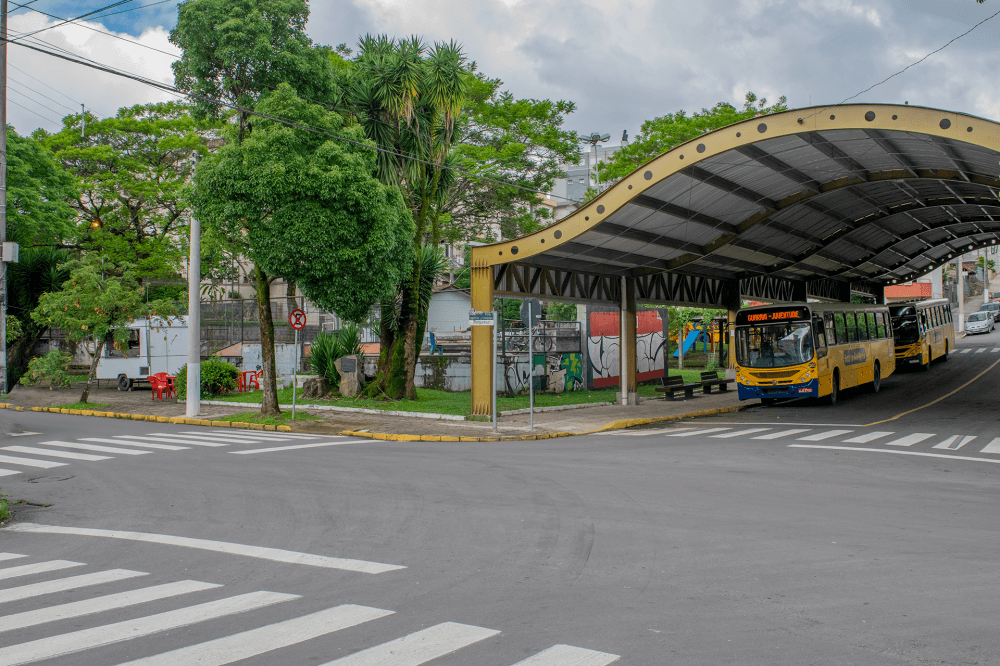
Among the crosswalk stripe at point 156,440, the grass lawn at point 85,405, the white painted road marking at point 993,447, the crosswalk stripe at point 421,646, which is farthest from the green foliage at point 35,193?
the white painted road marking at point 993,447

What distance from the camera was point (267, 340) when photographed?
20.9 meters

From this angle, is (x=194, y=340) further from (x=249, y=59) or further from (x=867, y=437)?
(x=867, y=437)

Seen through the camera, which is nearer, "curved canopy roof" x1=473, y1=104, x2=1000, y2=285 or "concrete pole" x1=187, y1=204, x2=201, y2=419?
"curved canopy roof" x1=473, y1=104, x2=1000, y2=285

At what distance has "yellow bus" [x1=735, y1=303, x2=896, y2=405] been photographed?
2278cm

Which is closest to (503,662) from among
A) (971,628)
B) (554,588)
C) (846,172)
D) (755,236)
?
(554,588)

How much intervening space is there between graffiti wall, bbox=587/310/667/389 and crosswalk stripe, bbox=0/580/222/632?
74.5 feet

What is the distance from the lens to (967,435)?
639 inches

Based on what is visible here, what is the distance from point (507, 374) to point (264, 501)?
18.0m

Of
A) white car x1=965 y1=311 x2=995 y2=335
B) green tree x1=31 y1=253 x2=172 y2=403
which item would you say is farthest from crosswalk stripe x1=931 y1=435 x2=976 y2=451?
white car x1=965 y1=311 x2=995 y2=335

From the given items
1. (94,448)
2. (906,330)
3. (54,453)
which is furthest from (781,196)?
(54,453)

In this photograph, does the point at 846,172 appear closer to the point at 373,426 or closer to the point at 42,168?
the point at 373,426

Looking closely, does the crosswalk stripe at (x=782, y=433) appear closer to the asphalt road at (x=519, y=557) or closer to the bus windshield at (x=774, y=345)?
the asphalt road at (x=519, y=557)

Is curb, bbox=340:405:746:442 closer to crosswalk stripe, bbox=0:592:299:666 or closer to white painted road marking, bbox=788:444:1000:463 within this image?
white painted road marking, bbox=788:444:1000:463

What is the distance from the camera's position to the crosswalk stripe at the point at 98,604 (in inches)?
215
